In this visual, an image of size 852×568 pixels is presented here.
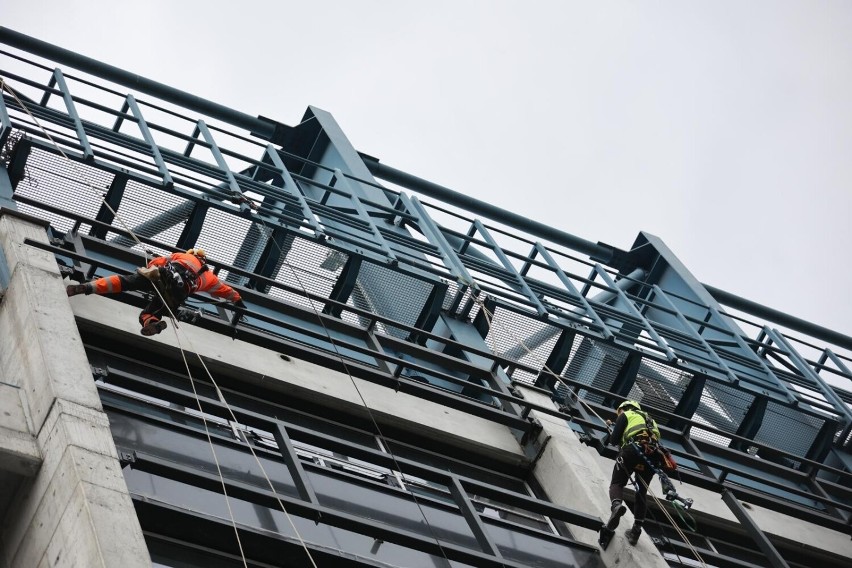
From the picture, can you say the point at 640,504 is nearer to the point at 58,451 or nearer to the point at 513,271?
the point at 58,451

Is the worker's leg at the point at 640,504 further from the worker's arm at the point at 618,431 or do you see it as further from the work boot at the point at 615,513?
the worker's arm at the point at 618,431

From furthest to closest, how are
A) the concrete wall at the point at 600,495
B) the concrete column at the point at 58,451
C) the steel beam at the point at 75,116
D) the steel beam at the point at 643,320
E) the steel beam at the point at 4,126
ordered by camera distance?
1. the steel beam at the point at 643,320
2. the steel beam at the point at 75,116
3. the steel beam at the point at 4,126
4. the concrete wall at the point at 600,495
5. the concrete column at the point at 58,451

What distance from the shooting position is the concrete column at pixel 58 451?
7.90 meters

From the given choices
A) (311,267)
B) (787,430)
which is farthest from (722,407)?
(311,267)

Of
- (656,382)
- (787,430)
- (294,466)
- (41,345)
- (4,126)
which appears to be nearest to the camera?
(41,345)

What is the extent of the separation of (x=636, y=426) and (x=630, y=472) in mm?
550

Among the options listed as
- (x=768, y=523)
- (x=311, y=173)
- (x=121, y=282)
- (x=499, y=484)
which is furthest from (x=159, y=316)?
(x=311, y=173)

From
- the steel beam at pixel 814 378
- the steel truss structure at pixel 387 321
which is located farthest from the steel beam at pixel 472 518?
the steel beam at pixel 814 378

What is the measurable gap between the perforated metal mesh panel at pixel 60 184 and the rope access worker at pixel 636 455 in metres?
7.82

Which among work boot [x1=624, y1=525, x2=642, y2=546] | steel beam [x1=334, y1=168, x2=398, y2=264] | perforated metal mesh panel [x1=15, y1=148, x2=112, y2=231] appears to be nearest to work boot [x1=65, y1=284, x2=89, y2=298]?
perforated metal mesh panel [x1=15, y1=148, x2=112, y2=231]

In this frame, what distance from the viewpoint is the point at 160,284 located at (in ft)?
40.8

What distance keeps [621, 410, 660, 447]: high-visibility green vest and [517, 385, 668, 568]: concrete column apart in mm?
599

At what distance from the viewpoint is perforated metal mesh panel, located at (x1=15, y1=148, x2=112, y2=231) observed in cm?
1594

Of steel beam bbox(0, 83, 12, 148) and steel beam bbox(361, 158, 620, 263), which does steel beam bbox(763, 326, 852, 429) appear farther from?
steel beam bbox(0, 83, 12, 148)
